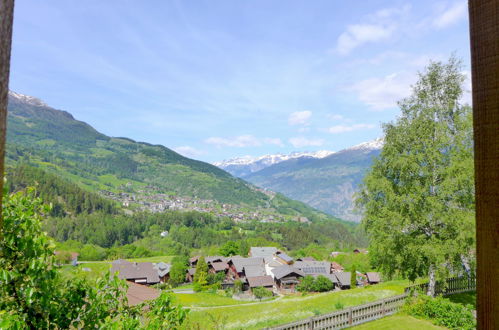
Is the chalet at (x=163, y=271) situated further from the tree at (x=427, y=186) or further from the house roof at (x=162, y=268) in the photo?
the tree at (x=427, y=186)

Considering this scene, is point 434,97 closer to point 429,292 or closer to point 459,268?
point 459,268

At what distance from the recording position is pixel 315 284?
66312mm

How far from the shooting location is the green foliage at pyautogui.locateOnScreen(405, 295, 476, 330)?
11.7 metres

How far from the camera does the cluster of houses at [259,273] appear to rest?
71750mm

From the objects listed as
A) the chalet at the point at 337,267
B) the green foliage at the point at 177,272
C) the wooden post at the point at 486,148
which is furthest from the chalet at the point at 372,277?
the wooden post at the point at 486,148

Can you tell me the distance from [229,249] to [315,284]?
45315 millimetres

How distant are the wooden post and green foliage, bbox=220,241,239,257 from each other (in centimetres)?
10795

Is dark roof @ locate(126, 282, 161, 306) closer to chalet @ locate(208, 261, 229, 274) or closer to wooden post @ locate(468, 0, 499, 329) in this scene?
wooden post @ locate(468, 0, 499, 329)

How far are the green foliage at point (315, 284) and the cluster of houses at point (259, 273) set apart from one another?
462cm

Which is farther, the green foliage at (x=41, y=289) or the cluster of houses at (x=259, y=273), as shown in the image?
the cluster of houses at (x=259, y=273)

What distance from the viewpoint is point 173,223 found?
161 m

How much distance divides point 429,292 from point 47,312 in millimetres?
16664

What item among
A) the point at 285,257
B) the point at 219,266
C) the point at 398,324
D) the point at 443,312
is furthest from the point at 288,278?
the point at 443,312

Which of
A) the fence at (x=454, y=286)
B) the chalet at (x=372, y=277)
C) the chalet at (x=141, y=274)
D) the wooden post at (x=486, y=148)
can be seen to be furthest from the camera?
the chalet at (x=372, y=277)
